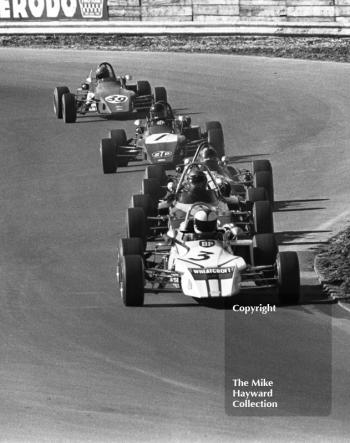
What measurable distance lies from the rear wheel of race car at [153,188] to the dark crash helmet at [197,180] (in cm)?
198

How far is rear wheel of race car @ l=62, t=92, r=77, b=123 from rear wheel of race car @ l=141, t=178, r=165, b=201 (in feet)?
37.3

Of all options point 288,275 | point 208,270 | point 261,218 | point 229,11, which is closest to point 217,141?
point 261,218

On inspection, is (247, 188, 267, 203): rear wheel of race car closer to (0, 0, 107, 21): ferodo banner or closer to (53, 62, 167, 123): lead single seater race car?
(53, 62, 167, 123): lead single seater race car

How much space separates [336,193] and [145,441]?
1311cm

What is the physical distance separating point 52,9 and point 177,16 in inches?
169

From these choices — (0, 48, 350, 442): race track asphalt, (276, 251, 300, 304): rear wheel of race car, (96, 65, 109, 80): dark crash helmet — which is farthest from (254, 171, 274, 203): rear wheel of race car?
(96, 65, 109, 80): dark crash helmet

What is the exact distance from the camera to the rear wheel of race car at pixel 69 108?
34250mm

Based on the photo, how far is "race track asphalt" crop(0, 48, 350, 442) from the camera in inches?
570

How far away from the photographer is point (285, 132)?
32688 millimetres

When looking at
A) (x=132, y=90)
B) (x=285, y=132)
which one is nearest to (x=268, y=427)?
(x=285, y=132)

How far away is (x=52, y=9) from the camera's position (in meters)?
47.1

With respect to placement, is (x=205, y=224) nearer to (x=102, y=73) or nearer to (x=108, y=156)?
(x=108, y=156)

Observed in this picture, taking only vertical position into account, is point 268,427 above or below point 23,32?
above

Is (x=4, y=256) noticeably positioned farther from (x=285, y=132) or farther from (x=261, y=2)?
(x=261, y=2)
